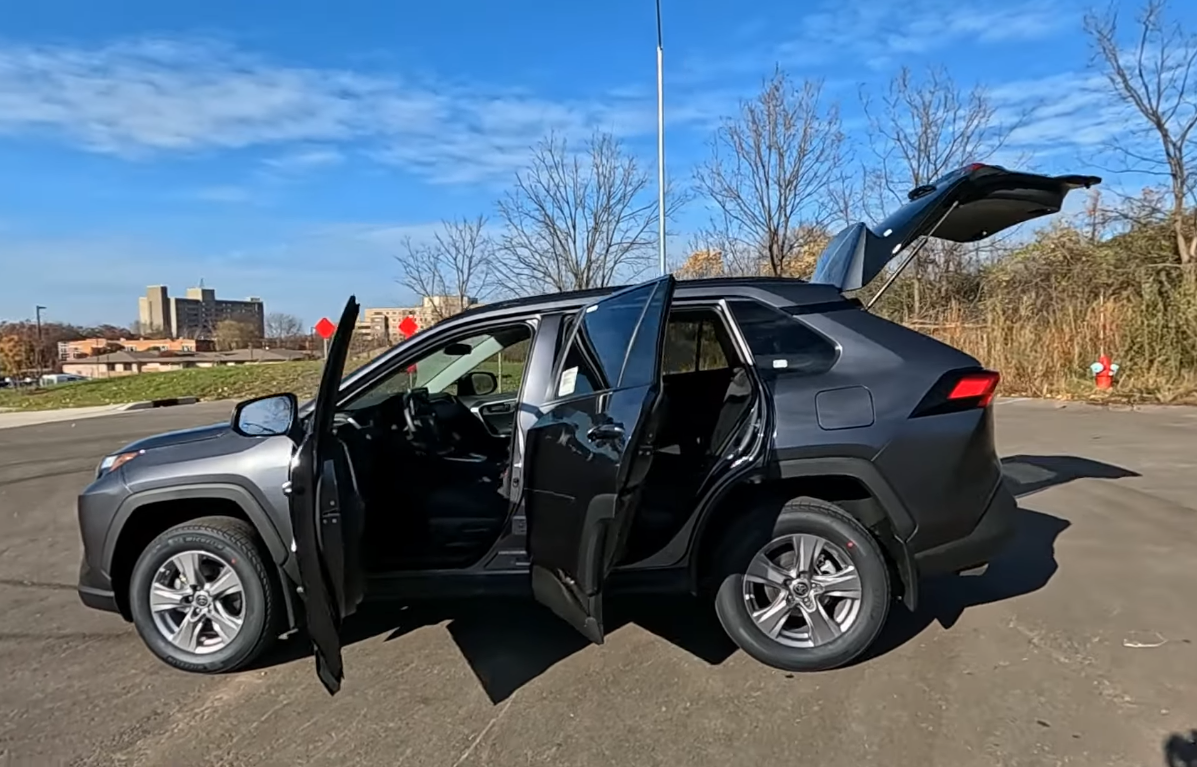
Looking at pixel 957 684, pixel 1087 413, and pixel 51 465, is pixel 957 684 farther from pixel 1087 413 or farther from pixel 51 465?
pixel 51 465

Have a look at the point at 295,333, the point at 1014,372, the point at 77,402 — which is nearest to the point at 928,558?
the point at 1014,372

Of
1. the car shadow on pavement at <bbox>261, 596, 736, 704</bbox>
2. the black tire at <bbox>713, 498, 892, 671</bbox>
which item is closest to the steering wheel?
the car shadow on pavement at <bbox>261, 596, 736, 704</bbox>

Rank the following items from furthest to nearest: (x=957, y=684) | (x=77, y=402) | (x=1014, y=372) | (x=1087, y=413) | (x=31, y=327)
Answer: (x=31, y=327)
(x=77, y=402)
(x=1014, y=372)
(x=1087, y=413)
(x=957, y=684)

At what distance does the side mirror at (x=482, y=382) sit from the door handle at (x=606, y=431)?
221 cm

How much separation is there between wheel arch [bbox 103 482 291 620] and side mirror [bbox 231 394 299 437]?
28cm

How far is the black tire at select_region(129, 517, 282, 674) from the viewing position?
3604mm

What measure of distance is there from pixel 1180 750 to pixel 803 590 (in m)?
1.42

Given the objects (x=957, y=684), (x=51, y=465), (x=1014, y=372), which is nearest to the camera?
(x=957, y=684)

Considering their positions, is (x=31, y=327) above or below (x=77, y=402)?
above

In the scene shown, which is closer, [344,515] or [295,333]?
[344,515]

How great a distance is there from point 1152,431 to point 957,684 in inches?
349

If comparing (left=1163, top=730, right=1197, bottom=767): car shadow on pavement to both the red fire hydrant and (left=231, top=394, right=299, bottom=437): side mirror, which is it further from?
the red fire hydrant

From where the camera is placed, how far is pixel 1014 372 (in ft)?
51.8

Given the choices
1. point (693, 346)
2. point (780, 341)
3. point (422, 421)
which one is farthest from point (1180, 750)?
point (422, 421)
